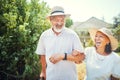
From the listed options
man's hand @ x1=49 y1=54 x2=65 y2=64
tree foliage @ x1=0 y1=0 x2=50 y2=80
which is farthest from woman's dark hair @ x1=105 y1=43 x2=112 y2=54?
tree foliage @ x1=0 y1=0 x2=50 y2=80

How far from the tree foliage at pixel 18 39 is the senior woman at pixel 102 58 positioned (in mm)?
3405

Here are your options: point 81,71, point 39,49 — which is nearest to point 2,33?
point 39,49

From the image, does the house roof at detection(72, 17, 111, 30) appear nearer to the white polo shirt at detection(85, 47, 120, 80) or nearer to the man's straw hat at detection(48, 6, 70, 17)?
the man's straw hat at detection(48, 6, 70, 17)

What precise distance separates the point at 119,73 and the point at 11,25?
4.04 meters

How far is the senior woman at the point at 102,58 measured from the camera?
5.39 meters

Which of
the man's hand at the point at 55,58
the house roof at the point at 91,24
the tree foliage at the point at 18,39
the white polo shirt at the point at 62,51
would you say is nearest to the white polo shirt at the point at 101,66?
the white polo shirt at the point at 62,51

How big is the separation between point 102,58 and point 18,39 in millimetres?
3744

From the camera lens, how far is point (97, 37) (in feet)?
18.1

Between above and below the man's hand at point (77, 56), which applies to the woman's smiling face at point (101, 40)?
above

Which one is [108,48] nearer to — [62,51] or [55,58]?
[62,51]

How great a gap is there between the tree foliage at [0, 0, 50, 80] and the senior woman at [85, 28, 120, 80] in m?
3.40

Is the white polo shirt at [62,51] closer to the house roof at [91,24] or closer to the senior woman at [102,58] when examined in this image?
the senior woman at [102,58]

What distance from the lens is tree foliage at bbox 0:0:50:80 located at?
859 cm

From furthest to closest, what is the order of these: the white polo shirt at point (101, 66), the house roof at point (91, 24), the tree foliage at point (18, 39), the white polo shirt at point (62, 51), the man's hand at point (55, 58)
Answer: the house roof at point (91, 24), the tree foliage at point (18, 39), the white polo shirt at point (62, 51), the white polo shirt at point (101, 66), the man's hand at point (55, 58)
